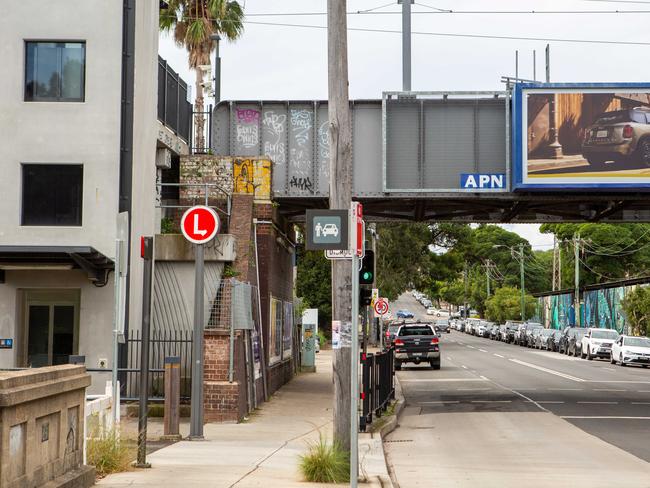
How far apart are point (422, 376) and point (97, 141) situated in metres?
20.4

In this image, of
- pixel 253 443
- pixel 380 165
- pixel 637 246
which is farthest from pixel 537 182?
pixel 637 246

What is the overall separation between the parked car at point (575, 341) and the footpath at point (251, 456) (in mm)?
36556

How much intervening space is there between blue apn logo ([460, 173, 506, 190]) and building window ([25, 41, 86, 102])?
9579 mm

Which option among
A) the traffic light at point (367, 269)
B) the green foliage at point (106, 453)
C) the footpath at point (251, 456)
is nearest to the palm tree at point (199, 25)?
the footpath at point (251, 456)

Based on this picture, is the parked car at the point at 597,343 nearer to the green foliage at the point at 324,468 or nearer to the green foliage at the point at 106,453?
the green foliage at the point at 324,468

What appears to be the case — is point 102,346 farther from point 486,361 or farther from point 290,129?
point 486,361

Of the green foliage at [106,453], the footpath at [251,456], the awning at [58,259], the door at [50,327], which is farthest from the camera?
the door at [50,327]

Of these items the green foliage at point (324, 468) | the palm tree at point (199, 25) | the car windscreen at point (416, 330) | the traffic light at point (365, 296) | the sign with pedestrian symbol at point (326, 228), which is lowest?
the green foliage at point (324, 468)

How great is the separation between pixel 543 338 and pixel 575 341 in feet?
34.9

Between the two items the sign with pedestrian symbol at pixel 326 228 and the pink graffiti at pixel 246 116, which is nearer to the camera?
the sign with pedestrian symbol at pixel 326 228

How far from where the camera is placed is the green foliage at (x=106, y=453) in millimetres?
11711

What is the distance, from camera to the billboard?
25000 millimetres

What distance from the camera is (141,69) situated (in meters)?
22.7

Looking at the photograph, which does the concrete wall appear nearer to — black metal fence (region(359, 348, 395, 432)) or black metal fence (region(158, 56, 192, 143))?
black metal fence (region(158, 56, 192, 143))
